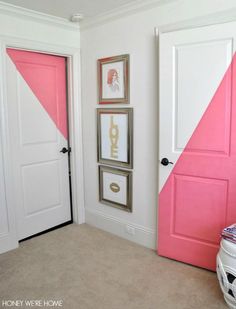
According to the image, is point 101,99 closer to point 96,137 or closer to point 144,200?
point 96,137

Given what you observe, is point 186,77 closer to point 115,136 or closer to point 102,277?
point 115,136

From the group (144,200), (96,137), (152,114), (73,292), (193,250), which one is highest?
(152,114)

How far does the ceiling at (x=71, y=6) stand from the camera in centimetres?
259

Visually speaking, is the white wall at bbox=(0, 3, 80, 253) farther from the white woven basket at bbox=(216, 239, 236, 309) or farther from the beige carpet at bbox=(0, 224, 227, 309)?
the white woven basket at bbox=(216, 239, 236, 309)

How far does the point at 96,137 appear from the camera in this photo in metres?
3.26

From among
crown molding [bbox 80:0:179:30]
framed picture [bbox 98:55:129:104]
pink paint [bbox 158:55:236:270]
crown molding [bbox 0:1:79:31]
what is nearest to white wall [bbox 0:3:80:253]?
crown molding [bbox 0:1:79:31]

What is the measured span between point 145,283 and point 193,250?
517 mm

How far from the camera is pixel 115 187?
3.14 meters

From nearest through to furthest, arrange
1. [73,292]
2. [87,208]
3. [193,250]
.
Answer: [73,292]
[193,250]
[87,208]

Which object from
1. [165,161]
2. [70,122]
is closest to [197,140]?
[165,161]

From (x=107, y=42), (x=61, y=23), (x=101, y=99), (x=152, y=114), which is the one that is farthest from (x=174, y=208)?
(x=61, y=23)

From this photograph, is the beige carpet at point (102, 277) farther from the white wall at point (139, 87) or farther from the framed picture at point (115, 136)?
the framed picture at point (115, 136)

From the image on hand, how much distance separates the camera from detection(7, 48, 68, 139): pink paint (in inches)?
115

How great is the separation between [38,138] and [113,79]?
1.02 metres
